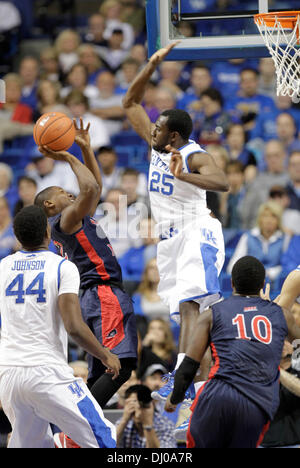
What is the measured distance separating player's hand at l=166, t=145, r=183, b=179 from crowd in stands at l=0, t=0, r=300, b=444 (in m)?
2.50

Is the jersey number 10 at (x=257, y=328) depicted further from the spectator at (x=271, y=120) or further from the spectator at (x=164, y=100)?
the spectator at (x=164, y=100)

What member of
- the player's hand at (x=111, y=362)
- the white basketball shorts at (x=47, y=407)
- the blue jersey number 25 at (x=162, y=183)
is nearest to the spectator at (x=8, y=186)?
the blue jersey number 25 at (x=162, y=183)

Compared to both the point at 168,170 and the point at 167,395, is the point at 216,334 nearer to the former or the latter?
the point at 167,395

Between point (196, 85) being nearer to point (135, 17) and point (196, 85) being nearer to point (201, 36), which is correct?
point (135, 17)

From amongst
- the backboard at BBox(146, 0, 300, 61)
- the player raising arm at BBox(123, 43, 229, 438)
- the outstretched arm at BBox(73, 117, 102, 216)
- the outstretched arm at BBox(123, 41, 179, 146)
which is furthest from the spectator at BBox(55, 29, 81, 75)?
the player raising arm at BBox(123, 43, 229, 438)

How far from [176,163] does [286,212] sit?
171 inches

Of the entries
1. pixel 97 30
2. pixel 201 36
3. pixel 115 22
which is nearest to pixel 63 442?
pixel 201 36

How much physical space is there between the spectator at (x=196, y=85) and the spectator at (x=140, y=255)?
2484 mm

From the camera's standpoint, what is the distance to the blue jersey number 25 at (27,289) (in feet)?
17.8

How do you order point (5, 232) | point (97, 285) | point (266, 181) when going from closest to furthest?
point (97, 285)
point (266, 181)
point (5, 232)

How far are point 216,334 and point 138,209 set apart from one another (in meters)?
4.70

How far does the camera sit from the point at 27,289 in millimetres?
5438

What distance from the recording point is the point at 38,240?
5566 millimetres

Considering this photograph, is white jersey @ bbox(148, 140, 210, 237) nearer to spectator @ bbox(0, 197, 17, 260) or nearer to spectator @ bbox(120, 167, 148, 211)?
spectator @ bbox(120, 167, 148, 211)
